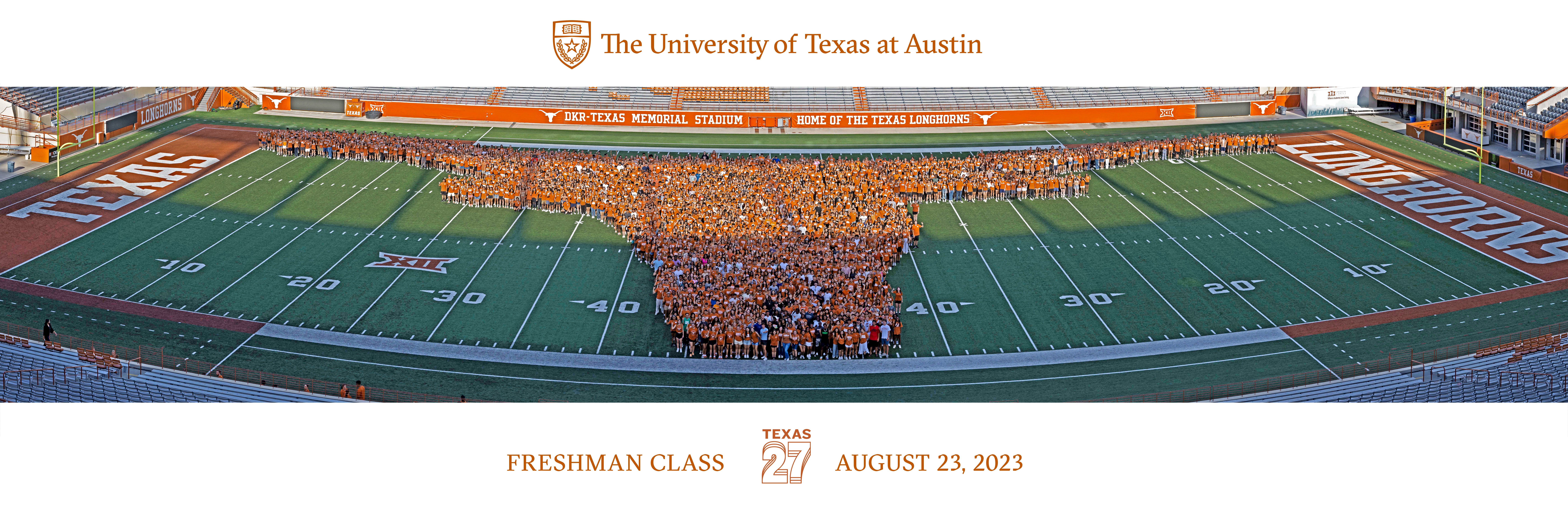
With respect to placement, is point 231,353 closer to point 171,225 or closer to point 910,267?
point 171,225

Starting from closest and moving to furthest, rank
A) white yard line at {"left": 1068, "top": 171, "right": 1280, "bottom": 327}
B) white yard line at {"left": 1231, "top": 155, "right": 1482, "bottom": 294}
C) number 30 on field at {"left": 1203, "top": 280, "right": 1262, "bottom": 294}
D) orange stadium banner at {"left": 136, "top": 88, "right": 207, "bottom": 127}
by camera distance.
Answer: white yard line at {"left": 1068, "top": 171, "right": 1280, "bottom": 327}, number 30 on field at {"left": 1203, "top": 280, "right": 1262, "bottom": 294}, white yard line at {"left": 1231, "top": 155, "right": 1482, "bottom": 294}, orange stadium banner at {"left": 136, "top": 88, "right": 207, "bottom": 127}

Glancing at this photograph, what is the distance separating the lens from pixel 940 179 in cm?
4456

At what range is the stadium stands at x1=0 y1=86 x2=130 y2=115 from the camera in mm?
49781

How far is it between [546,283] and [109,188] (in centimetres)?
1938

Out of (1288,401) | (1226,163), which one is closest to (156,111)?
(1226,163)

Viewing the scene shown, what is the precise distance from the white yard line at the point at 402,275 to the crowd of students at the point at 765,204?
5.89 feet

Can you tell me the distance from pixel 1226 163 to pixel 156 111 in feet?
148

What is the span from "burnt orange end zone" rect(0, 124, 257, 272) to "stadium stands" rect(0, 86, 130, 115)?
338 cm

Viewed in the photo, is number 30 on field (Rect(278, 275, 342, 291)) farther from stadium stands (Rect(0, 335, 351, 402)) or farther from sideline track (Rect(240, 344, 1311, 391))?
stadium stands (Rect(0, 335, 351, 402))

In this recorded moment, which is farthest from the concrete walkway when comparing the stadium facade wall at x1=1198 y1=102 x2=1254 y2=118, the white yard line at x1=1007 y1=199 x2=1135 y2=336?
the stadium facade wall at x1=1198 y1=102 x2=1254 y2=118

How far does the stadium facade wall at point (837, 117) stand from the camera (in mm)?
58188

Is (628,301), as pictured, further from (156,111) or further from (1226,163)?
(156,111)
